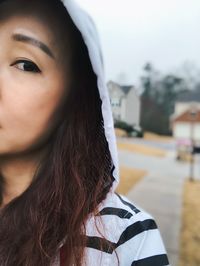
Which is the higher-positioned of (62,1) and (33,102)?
(62,1)

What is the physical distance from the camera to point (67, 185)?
3.30 ft

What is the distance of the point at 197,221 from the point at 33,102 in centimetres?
486

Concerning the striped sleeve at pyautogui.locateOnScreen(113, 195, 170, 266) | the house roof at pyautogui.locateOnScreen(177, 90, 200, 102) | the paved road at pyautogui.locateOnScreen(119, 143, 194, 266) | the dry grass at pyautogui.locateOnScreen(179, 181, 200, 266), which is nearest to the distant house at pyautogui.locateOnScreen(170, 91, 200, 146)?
the house roof at pyautogui.locateOnScreen(177, 90, 200, 102)


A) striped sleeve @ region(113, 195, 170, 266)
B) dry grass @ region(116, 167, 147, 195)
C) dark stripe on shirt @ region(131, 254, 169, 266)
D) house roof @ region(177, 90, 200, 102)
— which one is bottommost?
dry grass @ region(116, 167, 147, 195)

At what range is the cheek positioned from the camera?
0.91m

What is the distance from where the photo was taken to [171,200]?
6.86 metres

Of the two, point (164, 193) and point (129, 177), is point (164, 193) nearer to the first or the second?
point (164, 193)

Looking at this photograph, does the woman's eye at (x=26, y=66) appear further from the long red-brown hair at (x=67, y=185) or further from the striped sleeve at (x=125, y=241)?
the striped sleeve at (x=125, y=241)

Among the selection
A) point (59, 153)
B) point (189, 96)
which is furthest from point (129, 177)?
point (59, 153)

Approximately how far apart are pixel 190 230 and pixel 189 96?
2.00 metres

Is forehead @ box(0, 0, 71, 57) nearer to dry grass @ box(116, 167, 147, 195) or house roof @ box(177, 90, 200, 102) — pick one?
house roof @ box(177, 90, 200, 102)

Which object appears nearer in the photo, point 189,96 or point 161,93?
point 161,93

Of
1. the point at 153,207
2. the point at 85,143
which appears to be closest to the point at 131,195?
the point at 153,207

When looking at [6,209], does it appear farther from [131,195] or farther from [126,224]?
[131,195]
